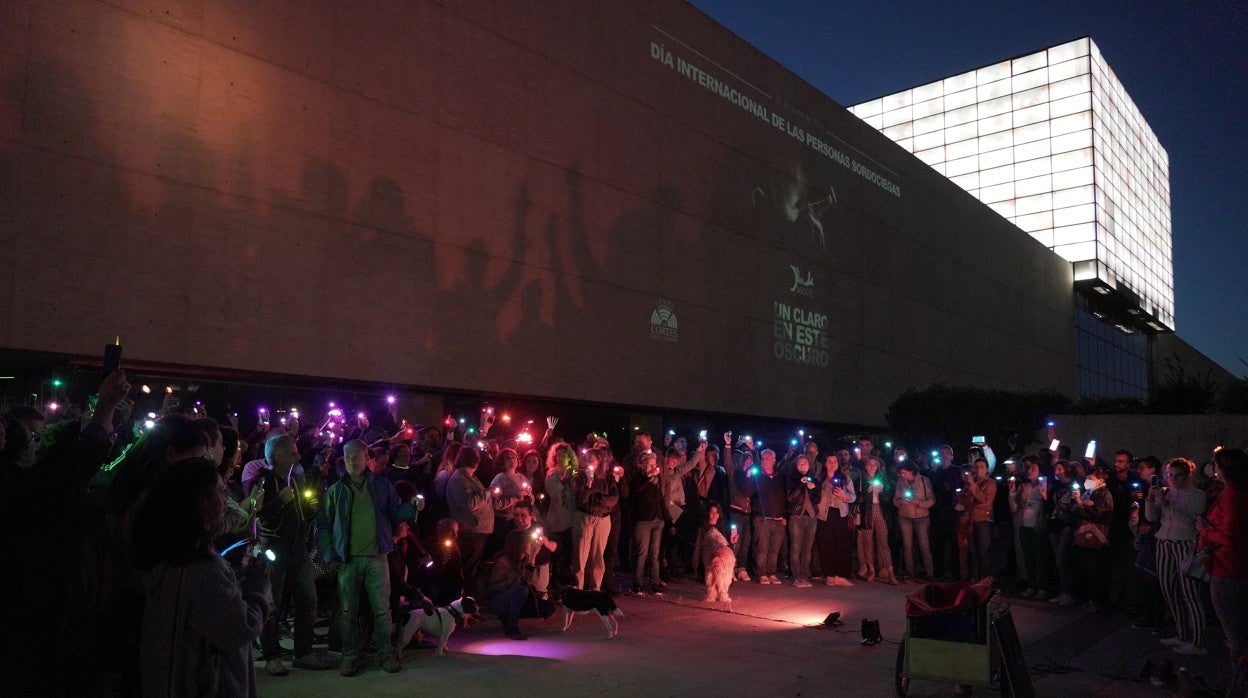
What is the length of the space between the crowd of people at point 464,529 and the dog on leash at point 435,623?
2.8 inches

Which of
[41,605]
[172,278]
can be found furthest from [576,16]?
[41,605]

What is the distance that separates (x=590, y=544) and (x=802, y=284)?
1490 cm

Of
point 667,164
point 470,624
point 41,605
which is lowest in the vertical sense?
point 470,624

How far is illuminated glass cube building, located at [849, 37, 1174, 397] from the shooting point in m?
→ 47.8

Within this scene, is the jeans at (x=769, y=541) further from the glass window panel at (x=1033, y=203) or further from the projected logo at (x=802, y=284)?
the glass window panel at (x=1033, y=203)

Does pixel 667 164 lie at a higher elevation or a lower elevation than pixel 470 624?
higher

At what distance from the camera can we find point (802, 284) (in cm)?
2398

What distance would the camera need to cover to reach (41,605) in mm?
3676

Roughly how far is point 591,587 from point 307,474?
4358 mm

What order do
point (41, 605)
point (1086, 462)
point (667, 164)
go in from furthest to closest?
point (667, 164) < point (1086, 462) < point (41, 605)

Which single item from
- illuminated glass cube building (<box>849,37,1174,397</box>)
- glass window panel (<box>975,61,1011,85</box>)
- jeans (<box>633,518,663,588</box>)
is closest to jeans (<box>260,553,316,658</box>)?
jeans (<box>633,518,663,588</box>)

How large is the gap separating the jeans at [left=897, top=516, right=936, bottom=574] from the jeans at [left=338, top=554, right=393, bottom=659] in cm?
874

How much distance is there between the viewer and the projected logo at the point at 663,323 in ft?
62.2

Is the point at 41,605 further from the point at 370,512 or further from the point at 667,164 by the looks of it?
the point at 667,164
